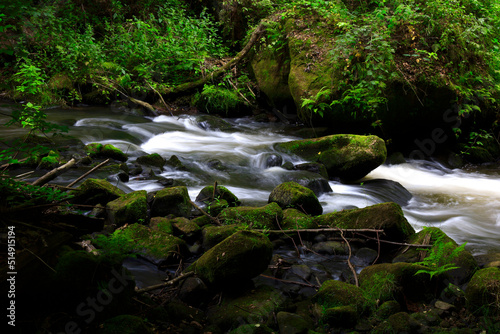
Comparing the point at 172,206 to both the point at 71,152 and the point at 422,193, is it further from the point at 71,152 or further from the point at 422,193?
the point at 422,193

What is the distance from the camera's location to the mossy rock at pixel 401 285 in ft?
10.9

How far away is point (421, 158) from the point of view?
961 centimetres

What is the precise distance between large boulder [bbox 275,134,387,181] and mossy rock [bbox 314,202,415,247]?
2622 mm

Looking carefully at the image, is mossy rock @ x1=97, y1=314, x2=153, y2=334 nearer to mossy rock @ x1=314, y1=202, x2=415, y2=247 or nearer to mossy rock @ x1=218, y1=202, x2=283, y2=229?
mossy rock @ x1=218, y1=202, x2=283, y2=229

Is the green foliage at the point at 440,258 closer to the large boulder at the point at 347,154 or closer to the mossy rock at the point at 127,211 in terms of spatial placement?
the mossy rock at the point at 127,211

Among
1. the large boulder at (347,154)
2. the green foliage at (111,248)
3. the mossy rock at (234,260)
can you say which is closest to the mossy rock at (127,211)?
the green foliage at (111,248)

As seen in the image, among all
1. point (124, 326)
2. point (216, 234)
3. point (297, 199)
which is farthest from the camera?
point (297, 199)

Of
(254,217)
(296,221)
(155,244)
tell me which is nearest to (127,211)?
(155,244)

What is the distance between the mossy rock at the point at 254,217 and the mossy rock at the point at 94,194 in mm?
1568

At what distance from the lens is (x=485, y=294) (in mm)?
3014

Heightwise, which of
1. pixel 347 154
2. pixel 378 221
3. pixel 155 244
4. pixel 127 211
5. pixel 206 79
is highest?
pixel 206 79

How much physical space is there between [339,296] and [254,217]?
1.73 metres

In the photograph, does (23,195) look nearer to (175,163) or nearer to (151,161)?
(151,161)

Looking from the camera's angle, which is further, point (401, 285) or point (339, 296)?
point (401, 285)
